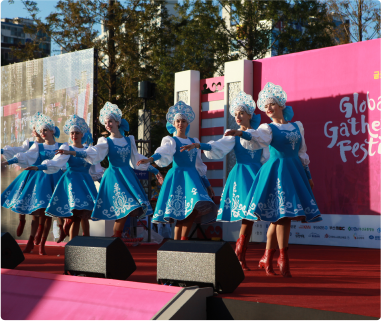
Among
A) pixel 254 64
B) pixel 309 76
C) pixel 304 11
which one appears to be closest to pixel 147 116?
pixel 254 64

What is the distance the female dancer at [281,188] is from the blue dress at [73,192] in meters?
2.29

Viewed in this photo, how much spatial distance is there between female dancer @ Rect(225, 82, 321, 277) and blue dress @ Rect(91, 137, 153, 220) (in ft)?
5.30

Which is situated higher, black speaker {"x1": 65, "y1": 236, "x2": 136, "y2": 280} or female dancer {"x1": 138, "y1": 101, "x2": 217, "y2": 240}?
female dancer {"x1": 138, "y1": 101, "x2": 217, "y2": 240}

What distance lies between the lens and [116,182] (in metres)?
5.34

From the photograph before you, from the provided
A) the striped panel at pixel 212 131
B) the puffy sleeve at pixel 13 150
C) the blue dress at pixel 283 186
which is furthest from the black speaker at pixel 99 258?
the striped panel at pixel 212 131

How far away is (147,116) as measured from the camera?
8.13 meters

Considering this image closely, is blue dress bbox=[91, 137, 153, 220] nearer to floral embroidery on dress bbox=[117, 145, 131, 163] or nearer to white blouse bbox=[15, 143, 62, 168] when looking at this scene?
floral embroidery on dress bbox=[117, 145, 131, 163]

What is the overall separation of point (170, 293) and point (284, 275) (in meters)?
1.35

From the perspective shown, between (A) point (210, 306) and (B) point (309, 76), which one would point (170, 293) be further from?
(B) point (309, 76)

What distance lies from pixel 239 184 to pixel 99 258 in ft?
5.42

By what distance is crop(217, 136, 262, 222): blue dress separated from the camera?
15.1 ft

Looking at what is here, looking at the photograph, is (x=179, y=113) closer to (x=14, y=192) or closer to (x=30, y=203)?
(x=30, y=203)

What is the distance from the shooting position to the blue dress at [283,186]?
12.5 feet

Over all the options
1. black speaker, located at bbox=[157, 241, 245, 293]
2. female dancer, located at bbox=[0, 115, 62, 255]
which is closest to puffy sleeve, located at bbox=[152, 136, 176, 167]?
black speaker, located at bbox=[157, 241, 245, 293]
